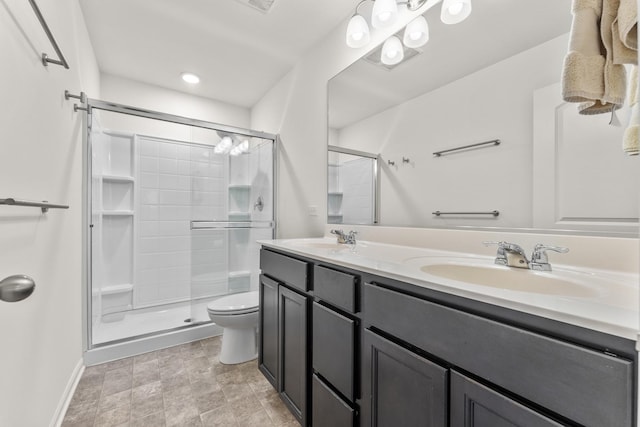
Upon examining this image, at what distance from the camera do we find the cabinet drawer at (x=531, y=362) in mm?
450

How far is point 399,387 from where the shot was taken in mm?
821

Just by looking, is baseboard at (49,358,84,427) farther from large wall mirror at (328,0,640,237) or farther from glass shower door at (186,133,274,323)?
large wall mirror at (328,0,640,237)

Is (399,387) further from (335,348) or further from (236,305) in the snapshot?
(236,305)

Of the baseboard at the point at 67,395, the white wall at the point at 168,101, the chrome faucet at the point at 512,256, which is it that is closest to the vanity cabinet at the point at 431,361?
the chrome faucet at the point at 512,256

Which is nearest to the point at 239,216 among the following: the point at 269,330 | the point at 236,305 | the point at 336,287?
the point at 236,305

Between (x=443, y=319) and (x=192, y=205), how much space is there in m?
2.47

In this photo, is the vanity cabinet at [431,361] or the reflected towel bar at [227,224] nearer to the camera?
the vanity cabinet at [431,361]

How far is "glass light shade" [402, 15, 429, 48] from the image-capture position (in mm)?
1423

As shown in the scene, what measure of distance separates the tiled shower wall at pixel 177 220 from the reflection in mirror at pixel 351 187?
1139mm

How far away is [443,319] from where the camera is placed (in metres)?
0.70

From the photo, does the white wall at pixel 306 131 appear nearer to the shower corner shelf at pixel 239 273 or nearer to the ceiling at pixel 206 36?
the ceiling at pixel 206 36

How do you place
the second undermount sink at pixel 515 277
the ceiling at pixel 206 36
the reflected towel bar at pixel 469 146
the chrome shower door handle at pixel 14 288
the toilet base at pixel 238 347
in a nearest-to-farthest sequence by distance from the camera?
the chrome shower door handle at pixel 14 288 < the second undermount sink at pixel 515 277 < the reflected towel bar at pixel 469 146 < the ceiling at pixel 206 36 < the toilet base at pixel 238 347

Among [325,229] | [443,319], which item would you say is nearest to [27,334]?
[443,319]

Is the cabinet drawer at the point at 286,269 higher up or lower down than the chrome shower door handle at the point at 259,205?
lower down
